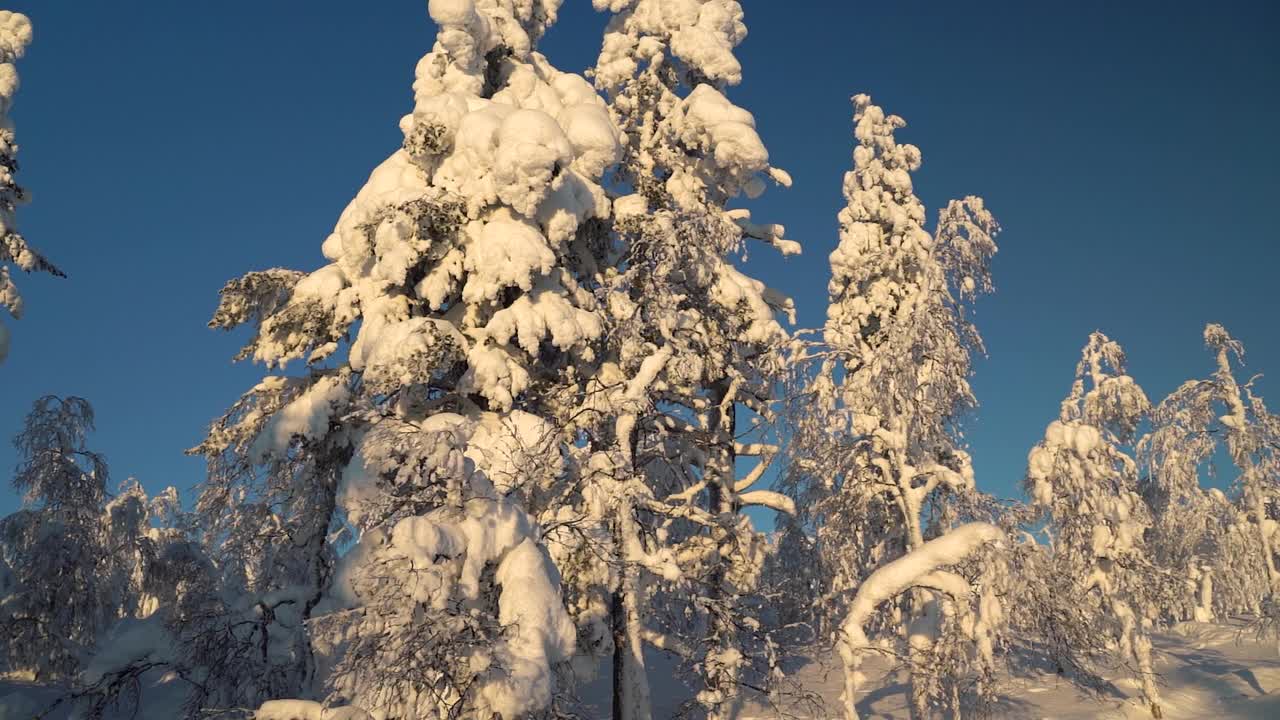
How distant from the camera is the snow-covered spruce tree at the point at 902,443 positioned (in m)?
10.4

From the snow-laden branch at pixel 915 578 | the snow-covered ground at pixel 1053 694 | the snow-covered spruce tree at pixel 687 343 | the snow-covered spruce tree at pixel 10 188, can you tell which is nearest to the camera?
the snow-laden branch at pixel 915 578

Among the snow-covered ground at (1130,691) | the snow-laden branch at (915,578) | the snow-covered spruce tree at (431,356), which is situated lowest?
the snow-covered ground at (1130,691)

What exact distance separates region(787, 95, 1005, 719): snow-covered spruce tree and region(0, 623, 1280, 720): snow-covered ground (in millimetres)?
2850

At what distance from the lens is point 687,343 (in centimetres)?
1423

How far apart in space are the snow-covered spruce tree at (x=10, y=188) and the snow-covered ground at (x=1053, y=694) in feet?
23.7

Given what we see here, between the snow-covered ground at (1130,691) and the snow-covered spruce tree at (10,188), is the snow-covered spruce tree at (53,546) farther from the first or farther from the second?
the snow-covered ground at (1130,691)

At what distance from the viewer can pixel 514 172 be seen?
12.7 metres

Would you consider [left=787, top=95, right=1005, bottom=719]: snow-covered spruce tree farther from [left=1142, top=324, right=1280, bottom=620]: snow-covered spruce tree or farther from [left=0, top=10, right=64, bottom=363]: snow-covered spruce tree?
[left=0, top=10, right=64, bottom=363]: snow-covered spruce tree

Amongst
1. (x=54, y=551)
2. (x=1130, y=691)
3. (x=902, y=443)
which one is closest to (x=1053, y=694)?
(x=1130, y=691)

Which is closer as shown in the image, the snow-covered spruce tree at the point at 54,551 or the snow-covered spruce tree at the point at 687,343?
the snow-covered spruce tree at the point at 687,343

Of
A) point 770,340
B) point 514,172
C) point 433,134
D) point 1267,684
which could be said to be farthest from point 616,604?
point 1267,684

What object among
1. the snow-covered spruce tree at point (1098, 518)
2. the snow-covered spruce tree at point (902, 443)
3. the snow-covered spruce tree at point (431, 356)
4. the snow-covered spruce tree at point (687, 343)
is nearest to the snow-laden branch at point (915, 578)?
the snow-covered spruce tree at point (902, 443)

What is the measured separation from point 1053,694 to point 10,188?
24857mm

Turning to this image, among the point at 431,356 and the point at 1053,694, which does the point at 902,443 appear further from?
the point at 1053,694
